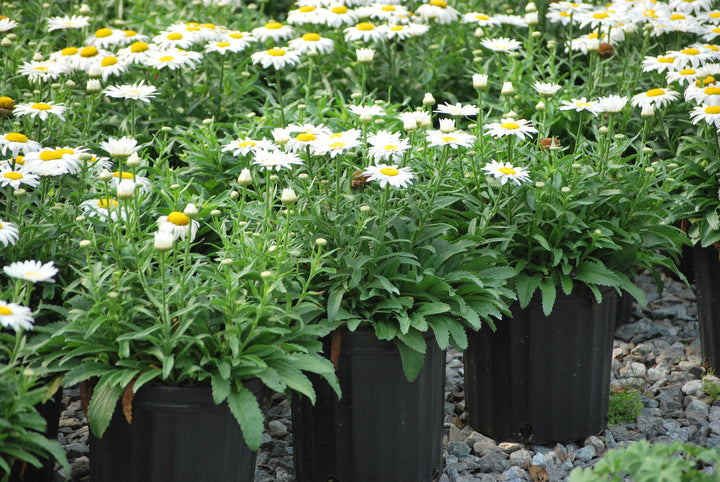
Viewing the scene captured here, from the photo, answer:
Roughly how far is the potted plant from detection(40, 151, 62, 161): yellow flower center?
276 mm

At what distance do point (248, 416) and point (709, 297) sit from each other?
2.34 meters

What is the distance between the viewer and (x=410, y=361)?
2.69m

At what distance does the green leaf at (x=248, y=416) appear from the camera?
2324 mm

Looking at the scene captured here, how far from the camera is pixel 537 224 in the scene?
9.90ft

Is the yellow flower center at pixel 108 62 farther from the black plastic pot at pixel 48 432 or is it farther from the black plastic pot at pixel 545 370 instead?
the black plastic pot at pixel 545 370

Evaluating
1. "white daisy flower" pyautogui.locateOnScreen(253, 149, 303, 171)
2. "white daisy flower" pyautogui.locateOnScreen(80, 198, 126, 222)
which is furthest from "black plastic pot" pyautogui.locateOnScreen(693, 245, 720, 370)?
"white daisy flower" pyautogui.locateOnScreen(80, 198, 126, 222)

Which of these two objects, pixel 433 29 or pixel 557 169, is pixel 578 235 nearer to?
pixel 557 169

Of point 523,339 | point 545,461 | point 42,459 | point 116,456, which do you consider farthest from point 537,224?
point 42,459

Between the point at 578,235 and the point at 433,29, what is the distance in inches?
83.1

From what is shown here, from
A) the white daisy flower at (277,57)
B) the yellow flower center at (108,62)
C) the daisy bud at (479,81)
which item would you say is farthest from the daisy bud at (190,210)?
the yellow flower center at (108,62)

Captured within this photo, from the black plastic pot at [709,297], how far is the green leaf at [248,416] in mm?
2282

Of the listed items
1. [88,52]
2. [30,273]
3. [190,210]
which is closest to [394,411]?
[190,210]

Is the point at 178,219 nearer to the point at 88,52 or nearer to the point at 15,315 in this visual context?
the point at 15,315

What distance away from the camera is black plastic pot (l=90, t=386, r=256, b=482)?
2.40 meters
